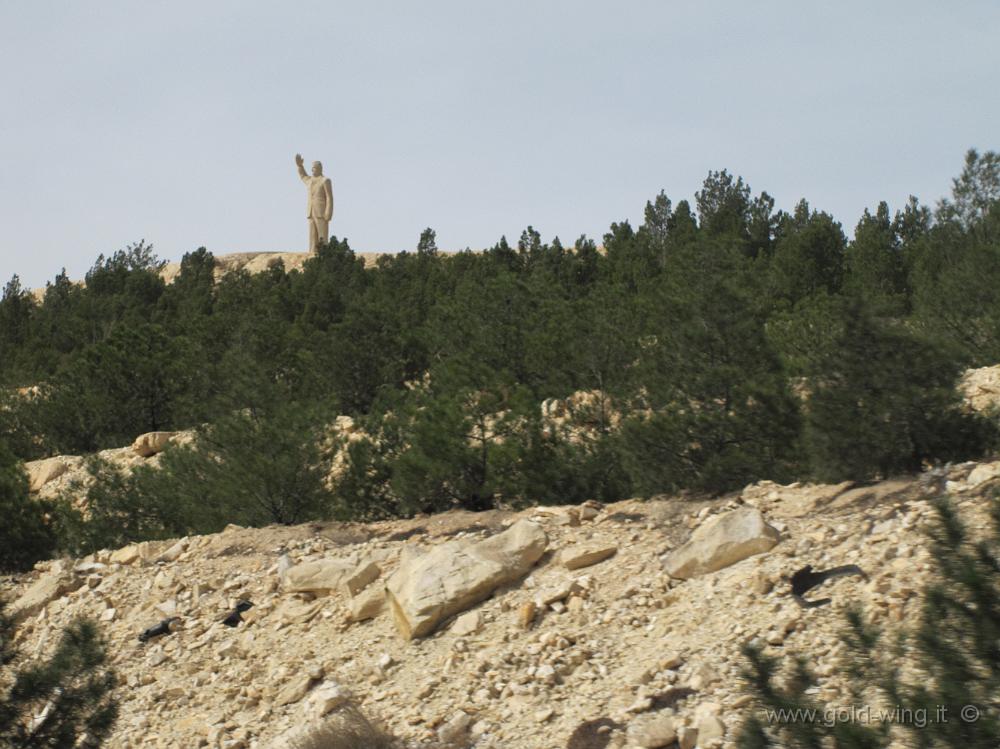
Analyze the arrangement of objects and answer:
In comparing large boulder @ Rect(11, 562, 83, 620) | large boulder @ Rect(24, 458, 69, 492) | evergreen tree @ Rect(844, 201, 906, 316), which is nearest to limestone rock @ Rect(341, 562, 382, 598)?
large boulder @ Rect(11, 562, 83, 620)

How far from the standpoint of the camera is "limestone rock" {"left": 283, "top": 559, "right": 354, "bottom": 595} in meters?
10.5

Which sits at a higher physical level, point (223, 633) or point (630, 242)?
point (630, 242)

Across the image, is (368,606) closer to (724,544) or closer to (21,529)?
(724,544)

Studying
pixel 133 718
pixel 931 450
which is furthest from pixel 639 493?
pixel 133 718

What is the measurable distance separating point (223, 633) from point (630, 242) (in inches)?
1118

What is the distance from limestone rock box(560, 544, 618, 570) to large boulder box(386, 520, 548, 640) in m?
0.31

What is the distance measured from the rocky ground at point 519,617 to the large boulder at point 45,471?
10680 mm

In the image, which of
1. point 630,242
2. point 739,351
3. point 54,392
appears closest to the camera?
point 739,351

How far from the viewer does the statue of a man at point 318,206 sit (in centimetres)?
5247

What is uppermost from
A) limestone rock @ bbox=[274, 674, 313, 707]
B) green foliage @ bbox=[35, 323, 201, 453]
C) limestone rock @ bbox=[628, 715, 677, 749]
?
green foliage @ bbox=[35, 323, 201, 453]

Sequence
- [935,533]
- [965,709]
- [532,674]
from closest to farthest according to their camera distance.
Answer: [965,709]
[935,533]
[532,674]

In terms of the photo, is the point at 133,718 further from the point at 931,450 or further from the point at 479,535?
the point at 931,450

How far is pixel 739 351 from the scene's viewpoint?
1417 cm

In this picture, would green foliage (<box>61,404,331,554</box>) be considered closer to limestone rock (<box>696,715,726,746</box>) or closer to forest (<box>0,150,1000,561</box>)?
forest (<box>0,150,1000,561</box>)
